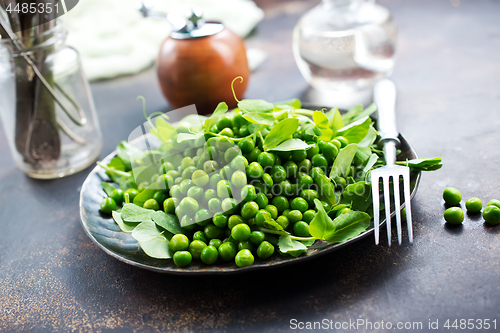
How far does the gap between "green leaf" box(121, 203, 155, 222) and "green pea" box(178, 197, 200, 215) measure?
0.07 m

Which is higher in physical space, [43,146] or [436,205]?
[43,146]

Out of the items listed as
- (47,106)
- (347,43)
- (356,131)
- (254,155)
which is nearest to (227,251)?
(254,155)

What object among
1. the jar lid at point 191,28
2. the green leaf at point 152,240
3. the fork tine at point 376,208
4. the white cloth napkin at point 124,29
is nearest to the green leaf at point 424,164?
the fork tine at point 376,208

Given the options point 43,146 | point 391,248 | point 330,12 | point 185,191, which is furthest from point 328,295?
point 330,12

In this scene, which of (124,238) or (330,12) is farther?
(330,12)

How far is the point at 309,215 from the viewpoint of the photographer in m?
0.86

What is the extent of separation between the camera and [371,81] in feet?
5.12

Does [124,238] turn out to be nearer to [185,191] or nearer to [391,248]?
[185,191]

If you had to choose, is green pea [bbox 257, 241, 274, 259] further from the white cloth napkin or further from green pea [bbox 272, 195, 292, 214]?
the white cloth napkin

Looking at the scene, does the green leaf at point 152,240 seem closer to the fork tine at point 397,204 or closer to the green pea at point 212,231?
the green pea at point 212,231

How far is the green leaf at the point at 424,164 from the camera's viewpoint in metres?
0.92

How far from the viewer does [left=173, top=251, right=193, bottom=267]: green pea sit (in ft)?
2.58

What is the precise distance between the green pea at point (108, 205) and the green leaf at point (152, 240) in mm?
177

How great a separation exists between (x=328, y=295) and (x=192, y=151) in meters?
0.46
